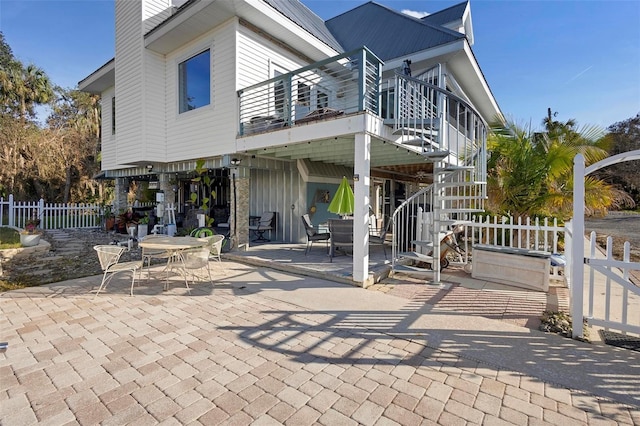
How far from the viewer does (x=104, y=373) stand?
2.81 metres

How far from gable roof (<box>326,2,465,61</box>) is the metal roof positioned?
1.32 meters

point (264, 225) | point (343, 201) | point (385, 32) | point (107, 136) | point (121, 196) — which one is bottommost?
point (264, 225)

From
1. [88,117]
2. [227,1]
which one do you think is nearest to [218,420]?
[227,1]

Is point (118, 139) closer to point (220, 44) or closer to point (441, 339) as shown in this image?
point (220, 44)

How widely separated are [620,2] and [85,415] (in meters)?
11.3

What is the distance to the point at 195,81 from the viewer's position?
9.45 metres

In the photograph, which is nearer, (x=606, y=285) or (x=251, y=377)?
(x=251, y=377)

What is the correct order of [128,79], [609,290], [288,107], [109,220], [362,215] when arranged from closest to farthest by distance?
[609,290] → [362,215] → [288,107] → [128,79] → [109,220]

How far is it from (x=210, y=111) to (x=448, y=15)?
10105 mm

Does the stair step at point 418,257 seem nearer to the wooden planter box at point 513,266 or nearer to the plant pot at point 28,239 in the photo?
the wooden planter box at point 513,266

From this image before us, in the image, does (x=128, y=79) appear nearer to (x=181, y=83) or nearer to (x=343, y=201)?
(x=181, y=83)

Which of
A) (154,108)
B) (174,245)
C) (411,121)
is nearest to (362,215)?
(411,121)

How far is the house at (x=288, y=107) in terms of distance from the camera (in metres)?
6.45

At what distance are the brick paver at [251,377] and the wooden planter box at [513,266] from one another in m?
3.42
